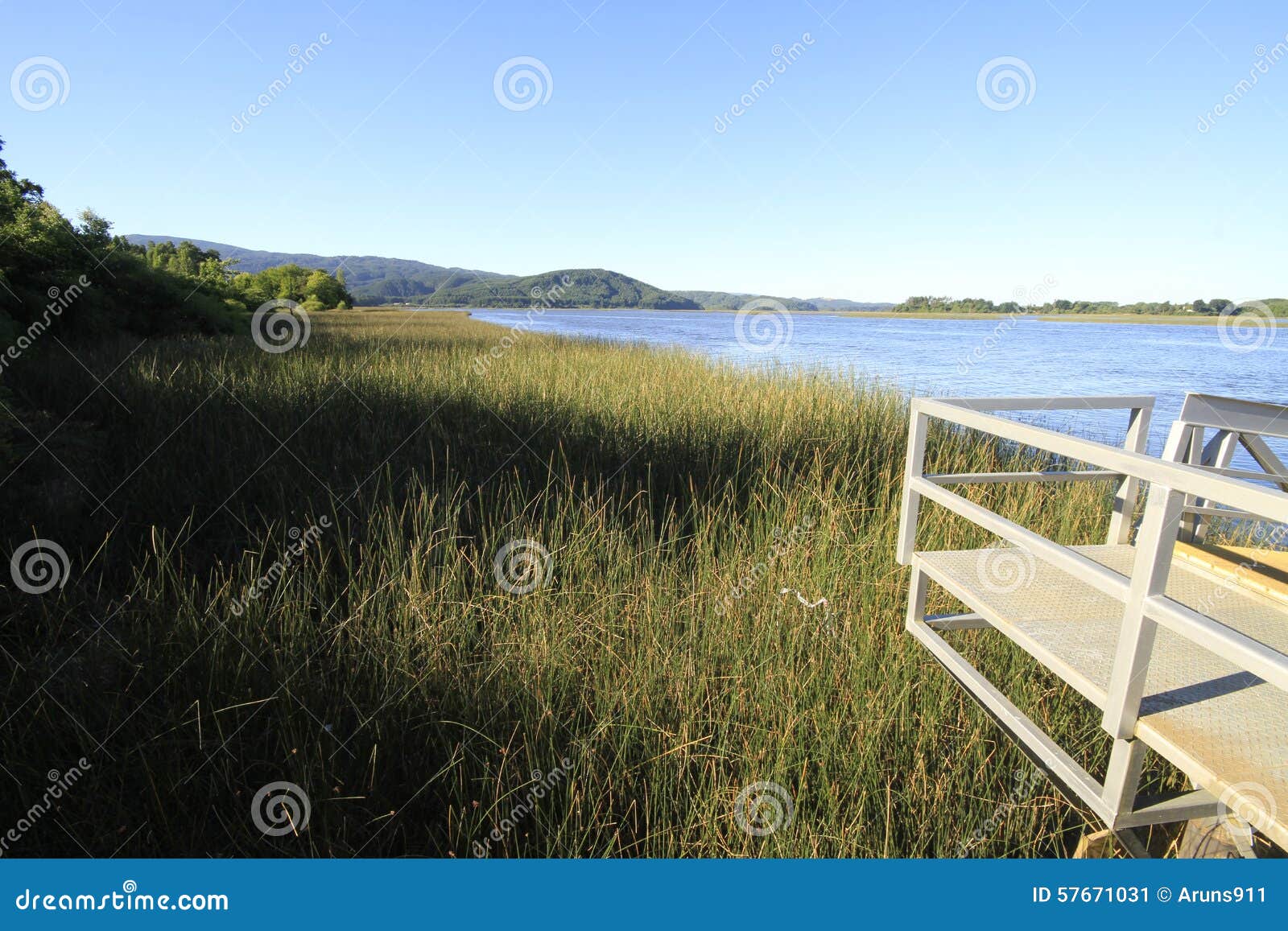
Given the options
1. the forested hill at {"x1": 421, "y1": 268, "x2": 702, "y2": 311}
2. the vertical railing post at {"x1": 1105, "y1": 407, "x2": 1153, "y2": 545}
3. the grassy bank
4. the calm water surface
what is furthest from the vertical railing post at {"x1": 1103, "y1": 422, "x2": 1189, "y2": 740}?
the forested hill at {"x1": 421, "y1": 268, "x2": 702, "y2": 311}

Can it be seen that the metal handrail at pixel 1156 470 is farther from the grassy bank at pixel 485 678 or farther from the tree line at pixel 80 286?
the tree line at pixel 80 286

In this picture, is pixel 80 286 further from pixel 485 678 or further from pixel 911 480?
pixel 911 480

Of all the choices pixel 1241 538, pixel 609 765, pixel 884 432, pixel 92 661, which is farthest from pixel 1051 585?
pixel 1241 538

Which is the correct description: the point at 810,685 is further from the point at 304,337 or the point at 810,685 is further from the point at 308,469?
the point at 304,337

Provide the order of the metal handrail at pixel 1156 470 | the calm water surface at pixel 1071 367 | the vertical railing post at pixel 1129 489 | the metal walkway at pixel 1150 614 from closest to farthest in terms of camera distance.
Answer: the metal handrail at pixel 1156 470, the metal walkway at pixel 1150 614, the vertical railing post at pixel 1129 489, the calm water surface at pixel 1071 367

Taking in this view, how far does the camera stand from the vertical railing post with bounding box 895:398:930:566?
83.4 inches

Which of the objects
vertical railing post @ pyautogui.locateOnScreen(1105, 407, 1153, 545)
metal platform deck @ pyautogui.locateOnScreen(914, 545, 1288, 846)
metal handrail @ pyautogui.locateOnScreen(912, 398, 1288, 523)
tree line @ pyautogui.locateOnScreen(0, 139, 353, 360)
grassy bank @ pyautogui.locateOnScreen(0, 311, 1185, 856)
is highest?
tree line @ pyautogui.locateOnScreen(0, 139, 353, 360)

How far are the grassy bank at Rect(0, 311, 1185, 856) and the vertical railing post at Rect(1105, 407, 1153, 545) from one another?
66cm

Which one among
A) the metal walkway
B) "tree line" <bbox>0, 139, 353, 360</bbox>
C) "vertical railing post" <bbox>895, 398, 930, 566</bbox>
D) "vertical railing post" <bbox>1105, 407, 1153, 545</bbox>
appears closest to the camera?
the metal walkway

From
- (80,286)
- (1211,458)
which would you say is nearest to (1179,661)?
(1211,458)

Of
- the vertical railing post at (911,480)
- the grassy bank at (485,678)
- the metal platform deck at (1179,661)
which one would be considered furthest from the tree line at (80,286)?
the metal platform deck at (1179,661)

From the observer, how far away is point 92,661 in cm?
238

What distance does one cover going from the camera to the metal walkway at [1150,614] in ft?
3.92

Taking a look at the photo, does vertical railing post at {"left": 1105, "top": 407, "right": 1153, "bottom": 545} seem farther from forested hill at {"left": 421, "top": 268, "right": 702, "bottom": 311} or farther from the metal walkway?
forested hill at {"left": 421, "top": 268, "right": 702, "bottom": 311}
